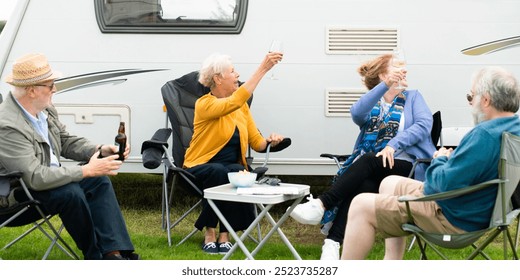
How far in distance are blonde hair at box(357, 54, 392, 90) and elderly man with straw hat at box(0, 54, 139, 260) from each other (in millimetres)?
1655

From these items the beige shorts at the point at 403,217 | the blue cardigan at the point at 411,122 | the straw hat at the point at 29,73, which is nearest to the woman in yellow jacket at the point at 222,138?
the blue cardigan at the point at 411,122

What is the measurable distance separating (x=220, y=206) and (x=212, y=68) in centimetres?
85

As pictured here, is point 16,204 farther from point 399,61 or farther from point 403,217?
point 399,61

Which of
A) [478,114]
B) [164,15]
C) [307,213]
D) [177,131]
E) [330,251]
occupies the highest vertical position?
[164,15]

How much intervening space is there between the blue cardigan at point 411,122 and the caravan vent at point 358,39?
2.66ft

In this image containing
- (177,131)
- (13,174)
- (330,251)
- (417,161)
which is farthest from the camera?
(177,131)

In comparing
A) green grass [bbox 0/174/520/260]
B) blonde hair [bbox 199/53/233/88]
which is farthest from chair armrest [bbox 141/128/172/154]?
green grass [bbox 0/174/520/260]

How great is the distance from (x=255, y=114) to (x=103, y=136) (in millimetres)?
1076

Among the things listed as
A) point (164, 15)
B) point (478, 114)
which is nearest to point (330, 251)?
Answer: point (478, 114)

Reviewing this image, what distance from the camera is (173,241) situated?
5367mm

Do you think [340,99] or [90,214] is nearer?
[90,214]

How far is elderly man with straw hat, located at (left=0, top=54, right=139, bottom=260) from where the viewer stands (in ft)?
13.8

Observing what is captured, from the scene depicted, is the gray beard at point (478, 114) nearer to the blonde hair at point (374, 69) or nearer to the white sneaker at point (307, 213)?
the white sneaker at point (307, 213)
